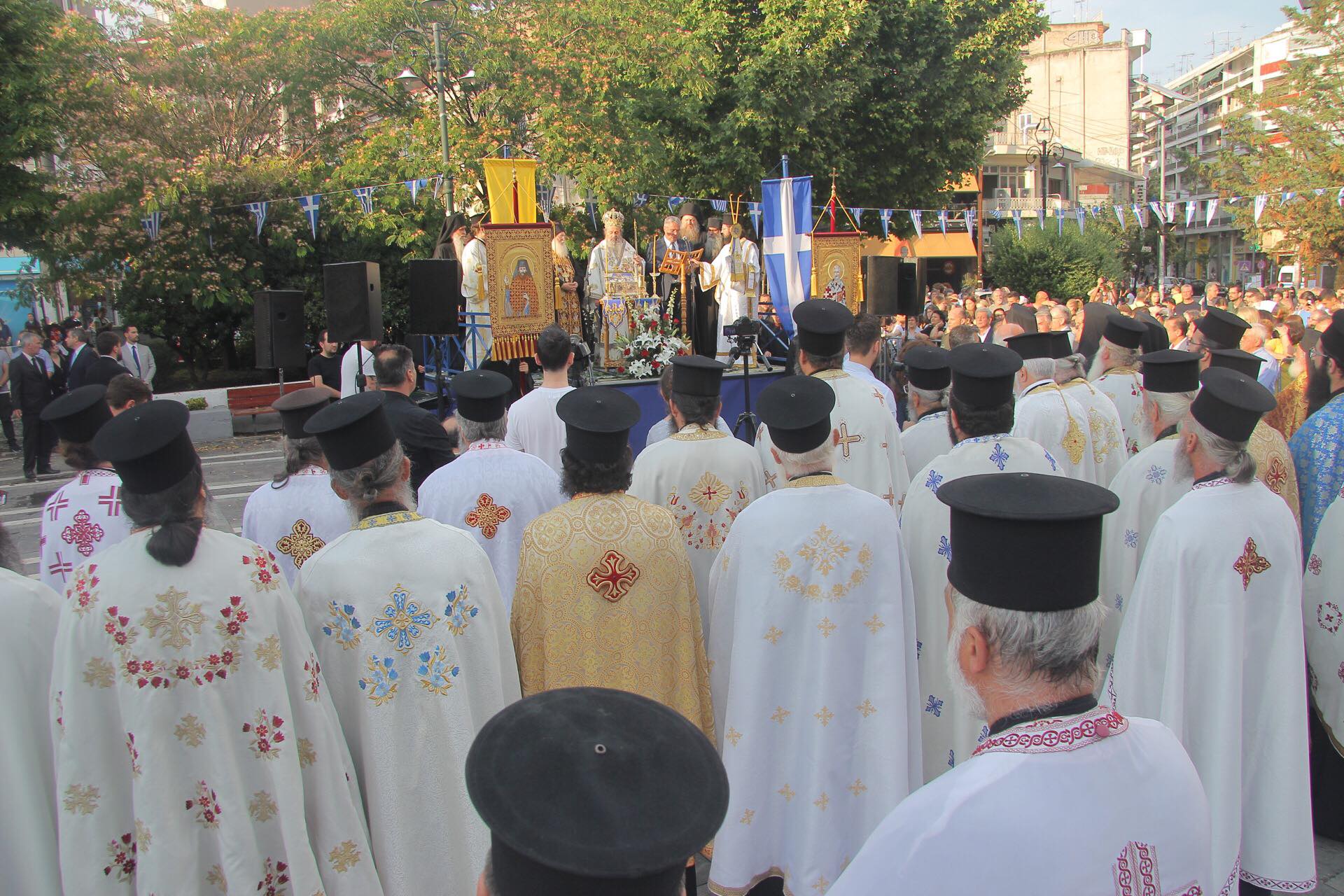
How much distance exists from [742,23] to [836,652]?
22900mm

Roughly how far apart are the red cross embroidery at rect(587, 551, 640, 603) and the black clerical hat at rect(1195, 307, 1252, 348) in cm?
501

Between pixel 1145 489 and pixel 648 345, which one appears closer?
pixel 1145 489

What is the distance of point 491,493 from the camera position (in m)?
4.47

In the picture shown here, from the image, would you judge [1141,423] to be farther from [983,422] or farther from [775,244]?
[775,244]

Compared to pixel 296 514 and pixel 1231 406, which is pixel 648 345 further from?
pixel 1231 406

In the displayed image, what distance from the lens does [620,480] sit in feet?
11.6

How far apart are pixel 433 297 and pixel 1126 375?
6.17 m

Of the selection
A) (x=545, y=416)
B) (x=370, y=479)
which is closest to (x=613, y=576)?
(x=370, y=479)

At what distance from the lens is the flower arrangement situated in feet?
40.1

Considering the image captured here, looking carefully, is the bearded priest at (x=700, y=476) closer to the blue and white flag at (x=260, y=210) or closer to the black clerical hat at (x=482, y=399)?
the black clerical hat at (x=482, y=399)

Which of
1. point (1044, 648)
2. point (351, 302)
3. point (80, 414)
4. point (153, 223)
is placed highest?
point (153, 223)

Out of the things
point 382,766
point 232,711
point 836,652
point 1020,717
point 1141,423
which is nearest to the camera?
point 1020,717

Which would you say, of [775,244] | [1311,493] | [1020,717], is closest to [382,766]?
[1020,717]

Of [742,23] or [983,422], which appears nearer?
[983,422]
